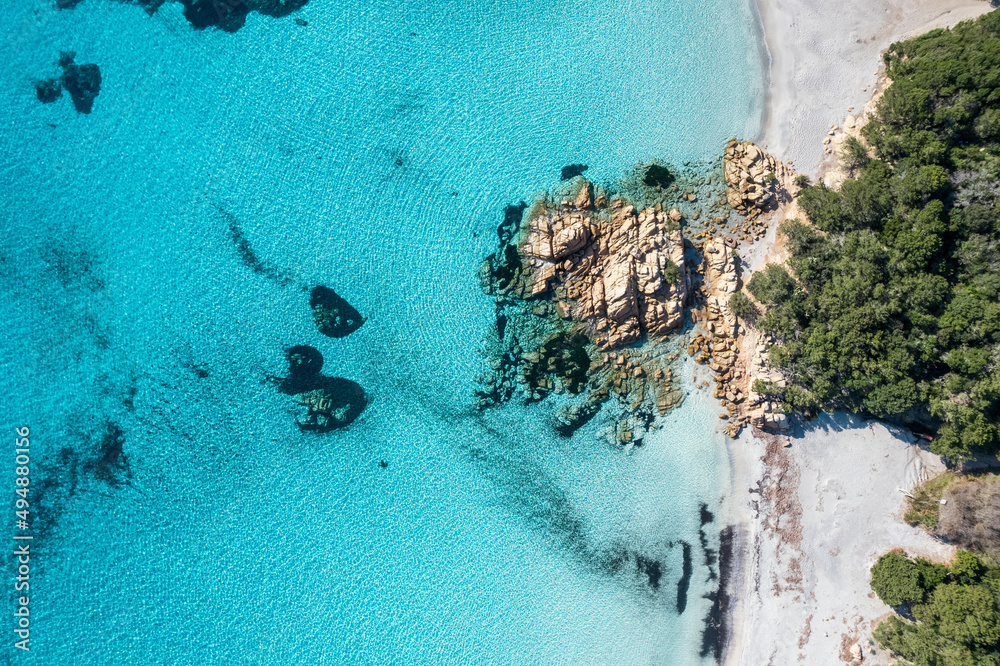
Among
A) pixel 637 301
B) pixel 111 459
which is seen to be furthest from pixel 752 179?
pixel 111 459

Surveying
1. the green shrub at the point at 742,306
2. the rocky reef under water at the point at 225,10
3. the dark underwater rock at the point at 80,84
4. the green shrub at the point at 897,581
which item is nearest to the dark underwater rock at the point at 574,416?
the green shrub at the point at 742,306

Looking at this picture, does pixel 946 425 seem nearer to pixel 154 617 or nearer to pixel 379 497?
pixel 379 497

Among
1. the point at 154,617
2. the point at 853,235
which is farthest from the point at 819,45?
the point at 154,617

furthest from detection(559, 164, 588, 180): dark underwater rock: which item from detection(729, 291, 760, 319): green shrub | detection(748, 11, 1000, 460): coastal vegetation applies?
detection(748, 11, 1000, 460): coastal vegetation

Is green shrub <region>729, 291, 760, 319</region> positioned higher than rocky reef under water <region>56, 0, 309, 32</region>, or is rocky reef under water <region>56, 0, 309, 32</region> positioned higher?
green shrub <region>729, 291, 760, 319</region>

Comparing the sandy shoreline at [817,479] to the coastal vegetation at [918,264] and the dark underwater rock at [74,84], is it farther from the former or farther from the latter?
the dark underwater rock at [74,84]

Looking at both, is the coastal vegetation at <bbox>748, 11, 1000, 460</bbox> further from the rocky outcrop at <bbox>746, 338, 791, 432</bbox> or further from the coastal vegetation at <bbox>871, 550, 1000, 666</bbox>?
the coastal vegetation at <bbox>871, 550, 1000, 666</bbox>
